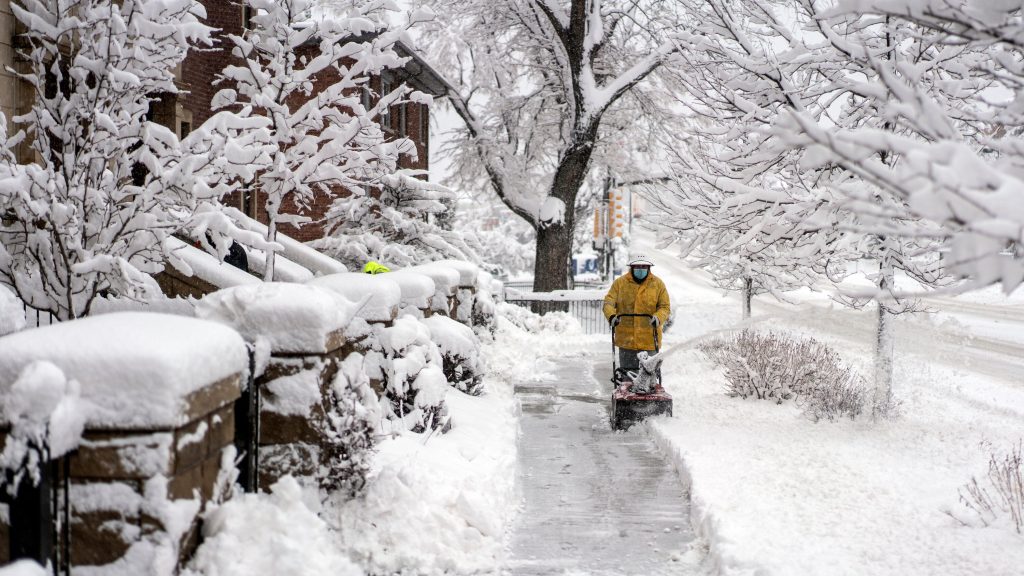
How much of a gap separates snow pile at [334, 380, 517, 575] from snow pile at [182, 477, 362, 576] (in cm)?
50

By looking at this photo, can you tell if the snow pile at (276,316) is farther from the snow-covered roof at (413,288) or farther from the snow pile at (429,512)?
the snow-covered roof at (413,288)

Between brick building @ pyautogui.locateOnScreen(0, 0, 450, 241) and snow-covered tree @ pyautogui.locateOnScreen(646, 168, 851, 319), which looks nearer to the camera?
snow-covered tree @ pyautogui.locateOnScreen(646, 168, 851, 319)

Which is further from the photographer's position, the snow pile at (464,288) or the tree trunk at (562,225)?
the tree trunk at (562,225)

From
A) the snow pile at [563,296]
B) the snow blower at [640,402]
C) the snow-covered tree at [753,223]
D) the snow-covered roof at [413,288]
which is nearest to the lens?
the snow-covered tree at [753,223]

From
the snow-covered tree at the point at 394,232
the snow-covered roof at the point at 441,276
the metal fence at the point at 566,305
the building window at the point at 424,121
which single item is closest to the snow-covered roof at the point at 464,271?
the snow-covered roof at the point at 441,276

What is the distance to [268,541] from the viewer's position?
3748 mm

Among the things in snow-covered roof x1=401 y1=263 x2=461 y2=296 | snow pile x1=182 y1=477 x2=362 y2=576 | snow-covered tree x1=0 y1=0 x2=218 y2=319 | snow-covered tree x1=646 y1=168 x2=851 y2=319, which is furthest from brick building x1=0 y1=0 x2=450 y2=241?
snow pile x1=182 y1=477 x2=362 y2=576

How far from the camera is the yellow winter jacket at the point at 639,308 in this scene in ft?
32.4

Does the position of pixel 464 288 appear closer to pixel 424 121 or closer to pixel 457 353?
pixel 457 353

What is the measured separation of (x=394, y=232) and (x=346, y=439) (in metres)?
9.88

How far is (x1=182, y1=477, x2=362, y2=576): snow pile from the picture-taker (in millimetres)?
3561

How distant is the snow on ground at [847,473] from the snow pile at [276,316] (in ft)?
7.90

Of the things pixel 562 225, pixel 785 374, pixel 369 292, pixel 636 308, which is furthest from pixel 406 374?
pixel 562 225

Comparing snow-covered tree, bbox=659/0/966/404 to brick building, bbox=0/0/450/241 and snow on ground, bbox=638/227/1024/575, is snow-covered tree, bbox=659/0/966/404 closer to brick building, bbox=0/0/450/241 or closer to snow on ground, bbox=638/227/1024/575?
snow on ground, bbox=638/227/1024/575
